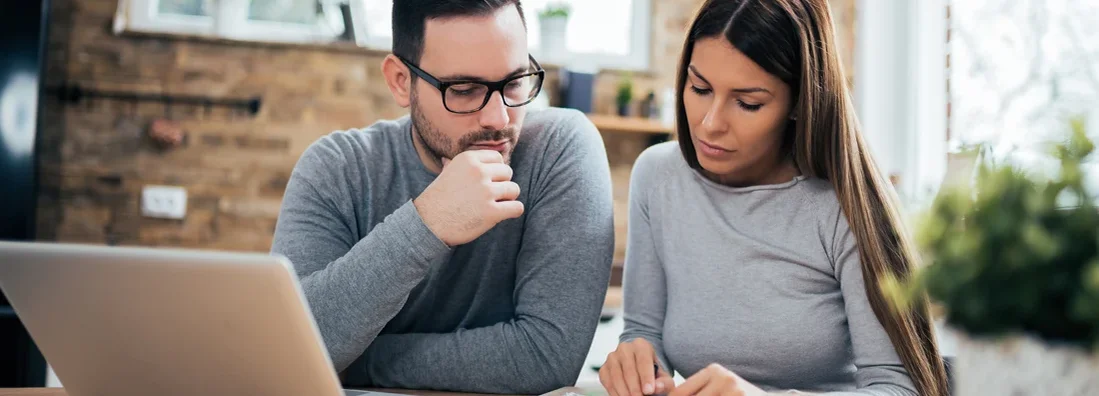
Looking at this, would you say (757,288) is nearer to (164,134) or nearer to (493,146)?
(493,146)

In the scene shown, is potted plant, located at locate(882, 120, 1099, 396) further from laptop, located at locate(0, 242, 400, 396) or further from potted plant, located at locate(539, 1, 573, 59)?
potted plant, located at locate(539, 1, 573, 59)

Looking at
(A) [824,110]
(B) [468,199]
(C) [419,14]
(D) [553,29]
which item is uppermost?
(D) [553,29]

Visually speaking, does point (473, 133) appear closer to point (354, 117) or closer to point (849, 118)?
point (849, 118)

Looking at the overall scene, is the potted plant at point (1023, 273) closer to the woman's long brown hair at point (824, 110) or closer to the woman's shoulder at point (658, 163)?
the woman's long brown hair at point (824, 110)

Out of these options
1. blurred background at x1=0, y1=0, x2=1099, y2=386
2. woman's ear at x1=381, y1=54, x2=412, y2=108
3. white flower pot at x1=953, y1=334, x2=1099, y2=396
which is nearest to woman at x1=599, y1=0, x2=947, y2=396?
woman's ear at x1=381, y1=54, x2=412, y2=108

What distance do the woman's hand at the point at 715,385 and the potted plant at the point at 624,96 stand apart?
273 centimetres

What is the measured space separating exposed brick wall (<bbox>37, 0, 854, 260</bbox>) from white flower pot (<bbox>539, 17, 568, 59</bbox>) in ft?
1.70

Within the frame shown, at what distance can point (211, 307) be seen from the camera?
0.78 metres

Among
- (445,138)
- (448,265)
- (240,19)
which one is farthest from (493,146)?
(240,19)

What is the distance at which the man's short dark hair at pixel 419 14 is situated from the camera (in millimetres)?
1332

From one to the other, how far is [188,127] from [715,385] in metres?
2.90

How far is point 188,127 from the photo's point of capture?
337 cm

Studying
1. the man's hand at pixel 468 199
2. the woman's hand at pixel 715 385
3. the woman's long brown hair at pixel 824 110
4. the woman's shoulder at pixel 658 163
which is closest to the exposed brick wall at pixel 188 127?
the woman's shoulder at pixel 658 163

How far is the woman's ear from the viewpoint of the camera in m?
1.46
